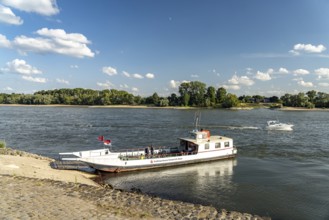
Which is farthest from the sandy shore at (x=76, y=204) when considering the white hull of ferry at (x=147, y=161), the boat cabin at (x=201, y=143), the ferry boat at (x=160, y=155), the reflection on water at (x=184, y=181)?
the boat cabin at (x=201, y=143)

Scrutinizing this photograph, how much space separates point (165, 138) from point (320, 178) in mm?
32965

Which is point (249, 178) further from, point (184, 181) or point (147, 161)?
point (147, 161)

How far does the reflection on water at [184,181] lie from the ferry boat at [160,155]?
2.95ft

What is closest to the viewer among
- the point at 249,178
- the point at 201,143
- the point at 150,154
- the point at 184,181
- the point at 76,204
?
the point at 76,204

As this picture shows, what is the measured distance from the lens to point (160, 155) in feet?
124

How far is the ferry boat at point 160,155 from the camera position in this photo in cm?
3366

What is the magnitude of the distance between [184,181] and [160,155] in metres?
7.08

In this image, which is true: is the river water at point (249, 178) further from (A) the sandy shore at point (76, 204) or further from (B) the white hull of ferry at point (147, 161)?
(A) the sandy shore at point (76, 204)

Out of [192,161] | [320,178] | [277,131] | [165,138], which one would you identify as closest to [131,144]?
[165,138]

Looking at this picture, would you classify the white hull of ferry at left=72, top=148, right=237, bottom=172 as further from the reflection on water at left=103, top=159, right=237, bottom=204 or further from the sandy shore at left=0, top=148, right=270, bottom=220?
the sandy shore at left=0, top=148, right=270, bottom=220

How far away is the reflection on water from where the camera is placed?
27031 millimetres

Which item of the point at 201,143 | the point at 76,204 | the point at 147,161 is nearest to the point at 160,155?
the point at 147,161

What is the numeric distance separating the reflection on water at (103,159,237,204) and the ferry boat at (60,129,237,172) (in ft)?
2.95

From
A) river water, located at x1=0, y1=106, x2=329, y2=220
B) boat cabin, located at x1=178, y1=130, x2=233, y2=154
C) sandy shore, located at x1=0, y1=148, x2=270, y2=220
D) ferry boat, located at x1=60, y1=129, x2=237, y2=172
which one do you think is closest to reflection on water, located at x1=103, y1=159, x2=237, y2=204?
river water, located at x1=0, y1=106, x2=329, y2=220
